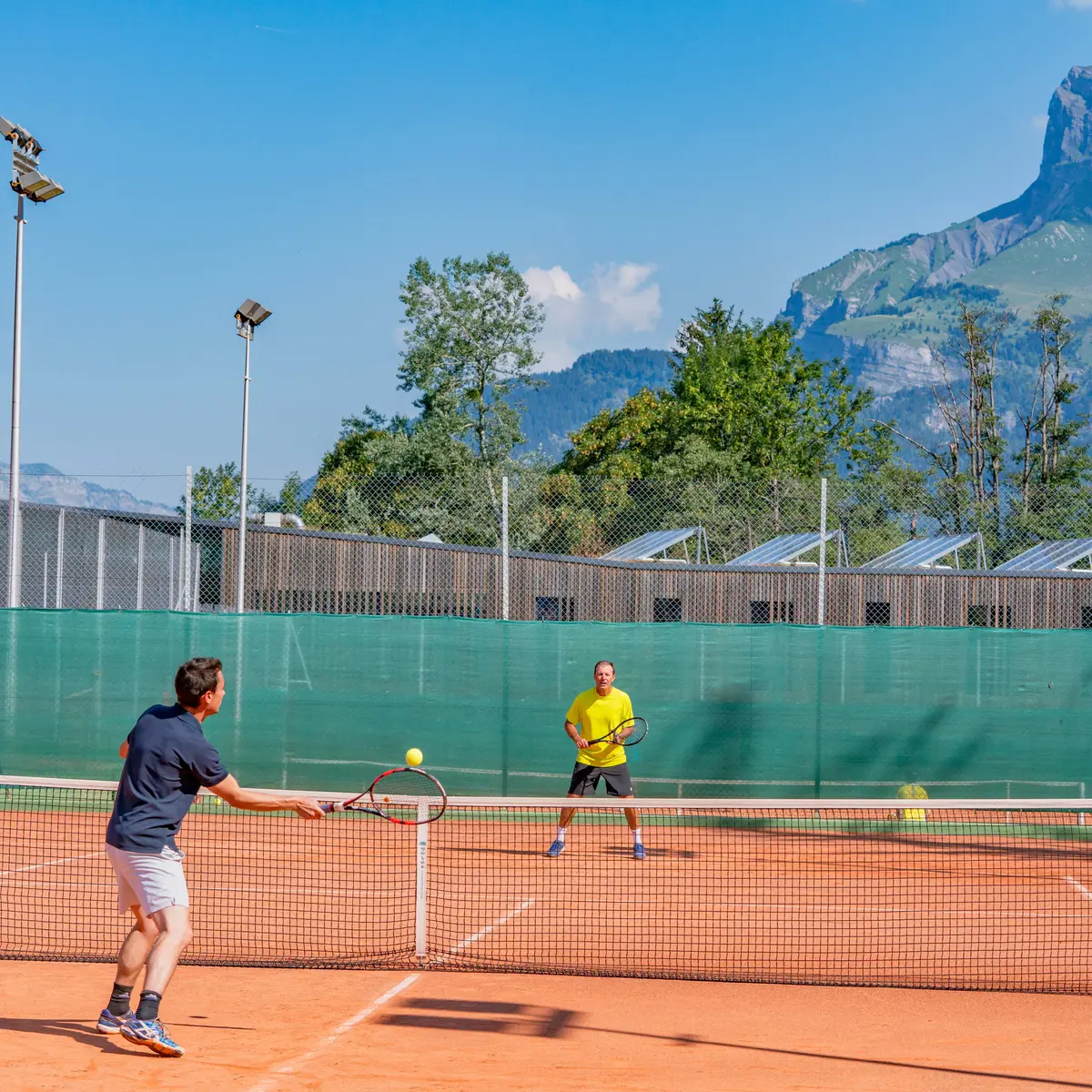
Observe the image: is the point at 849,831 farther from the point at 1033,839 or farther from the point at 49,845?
the point at 49,845

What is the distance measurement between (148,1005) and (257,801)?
904mm

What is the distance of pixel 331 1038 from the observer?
5.88 metres

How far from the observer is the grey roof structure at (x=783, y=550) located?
1748 cm

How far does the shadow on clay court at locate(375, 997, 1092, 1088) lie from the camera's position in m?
5.57

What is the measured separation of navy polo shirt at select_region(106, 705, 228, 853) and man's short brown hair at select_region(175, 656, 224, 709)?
2.9 inches

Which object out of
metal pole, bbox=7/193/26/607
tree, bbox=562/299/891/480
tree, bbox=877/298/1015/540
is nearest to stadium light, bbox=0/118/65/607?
metal pole, bbox=7/193/26/607

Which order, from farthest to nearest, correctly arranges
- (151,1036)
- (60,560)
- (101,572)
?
(101,572) < (60,560) < (151,1036)

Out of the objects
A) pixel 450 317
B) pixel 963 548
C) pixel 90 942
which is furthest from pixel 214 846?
pixel 450 317

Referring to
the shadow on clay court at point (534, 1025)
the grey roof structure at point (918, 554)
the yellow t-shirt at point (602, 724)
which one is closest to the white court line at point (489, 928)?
the shadow on clay court at point (534, 1025)

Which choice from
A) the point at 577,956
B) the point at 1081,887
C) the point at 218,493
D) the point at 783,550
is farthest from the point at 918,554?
the point at 218,493

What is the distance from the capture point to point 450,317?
161 feet

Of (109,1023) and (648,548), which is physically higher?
(648,548)

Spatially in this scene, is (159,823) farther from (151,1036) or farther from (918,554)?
(918,554)

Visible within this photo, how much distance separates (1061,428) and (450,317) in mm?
22821
